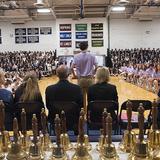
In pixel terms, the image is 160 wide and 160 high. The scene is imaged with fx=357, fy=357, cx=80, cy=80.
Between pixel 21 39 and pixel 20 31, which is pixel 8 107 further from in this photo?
pixel 20 31

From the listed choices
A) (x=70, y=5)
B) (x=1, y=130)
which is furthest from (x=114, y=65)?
(x=1, y=130)

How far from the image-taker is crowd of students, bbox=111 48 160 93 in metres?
12.7

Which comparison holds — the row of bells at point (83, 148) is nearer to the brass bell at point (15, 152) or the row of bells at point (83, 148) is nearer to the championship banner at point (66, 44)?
the brass bell at point (15, 152)

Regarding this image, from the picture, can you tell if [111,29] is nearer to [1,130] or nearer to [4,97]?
[4,97]

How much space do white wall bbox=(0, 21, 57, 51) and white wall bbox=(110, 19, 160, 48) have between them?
3.90 metres

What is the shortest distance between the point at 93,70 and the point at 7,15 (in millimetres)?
14745

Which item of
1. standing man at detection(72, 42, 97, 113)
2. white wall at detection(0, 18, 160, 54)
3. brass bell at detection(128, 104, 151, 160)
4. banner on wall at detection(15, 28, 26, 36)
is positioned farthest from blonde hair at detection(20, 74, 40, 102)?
banner on wall at detection(15, 28, 26, 36)

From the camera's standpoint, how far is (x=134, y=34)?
75.6ft

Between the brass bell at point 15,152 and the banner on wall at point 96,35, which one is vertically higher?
the banner on wall at point 96,35

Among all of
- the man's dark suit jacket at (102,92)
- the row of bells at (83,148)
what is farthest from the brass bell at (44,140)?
the man's dark suit jacket at (102,92)

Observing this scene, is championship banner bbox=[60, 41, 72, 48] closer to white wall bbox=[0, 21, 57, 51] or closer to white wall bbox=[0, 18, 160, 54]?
white wall bbox=[0, 18, 160, 54]

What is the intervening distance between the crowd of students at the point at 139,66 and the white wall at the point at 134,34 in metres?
0.55

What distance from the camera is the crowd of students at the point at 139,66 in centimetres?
1274

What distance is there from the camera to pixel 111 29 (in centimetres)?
2292
